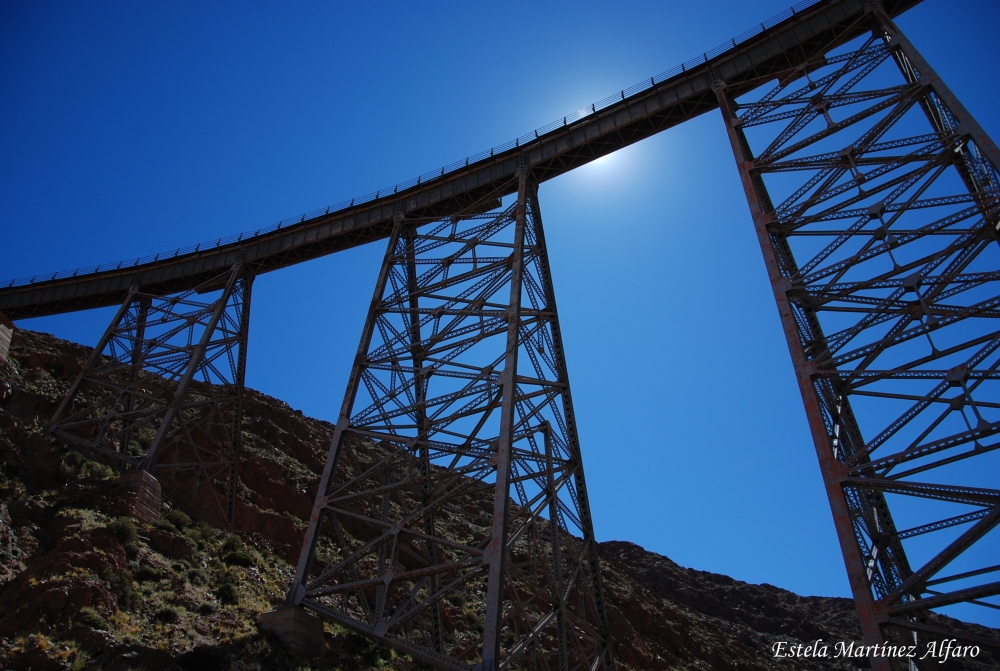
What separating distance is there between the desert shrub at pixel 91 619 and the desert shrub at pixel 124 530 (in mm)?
3109

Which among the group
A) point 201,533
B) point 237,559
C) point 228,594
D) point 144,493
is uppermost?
point 144,493

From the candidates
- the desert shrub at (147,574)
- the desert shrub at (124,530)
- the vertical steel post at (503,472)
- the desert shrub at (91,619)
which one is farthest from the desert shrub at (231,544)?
the vertical steel post at (503,472)

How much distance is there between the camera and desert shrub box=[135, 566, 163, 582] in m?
14.0

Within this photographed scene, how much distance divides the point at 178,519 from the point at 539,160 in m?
12.4

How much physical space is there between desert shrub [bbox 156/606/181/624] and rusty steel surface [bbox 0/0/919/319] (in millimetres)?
11411

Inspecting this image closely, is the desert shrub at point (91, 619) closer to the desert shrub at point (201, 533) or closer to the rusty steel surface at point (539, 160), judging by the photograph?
the desert shrub at point (201, 533)

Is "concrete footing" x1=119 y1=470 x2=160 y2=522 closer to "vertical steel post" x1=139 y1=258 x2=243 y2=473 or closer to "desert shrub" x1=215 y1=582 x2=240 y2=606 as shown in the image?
"vertical steel post" x1=139 y1=258 x2=243 y2=473

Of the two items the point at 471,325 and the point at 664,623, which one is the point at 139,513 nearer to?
the point at 471,325


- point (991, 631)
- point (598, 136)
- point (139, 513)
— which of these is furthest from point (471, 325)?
point (991, 631)

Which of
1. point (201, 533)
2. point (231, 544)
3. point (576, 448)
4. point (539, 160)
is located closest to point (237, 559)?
point (231, 544)

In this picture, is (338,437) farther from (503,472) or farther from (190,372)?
(190,372)

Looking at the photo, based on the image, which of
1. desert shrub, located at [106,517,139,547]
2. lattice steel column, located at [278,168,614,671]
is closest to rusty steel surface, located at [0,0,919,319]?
lattice steel column, located at [278,168,614,671]

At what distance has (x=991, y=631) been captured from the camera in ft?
124

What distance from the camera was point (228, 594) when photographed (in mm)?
15023
